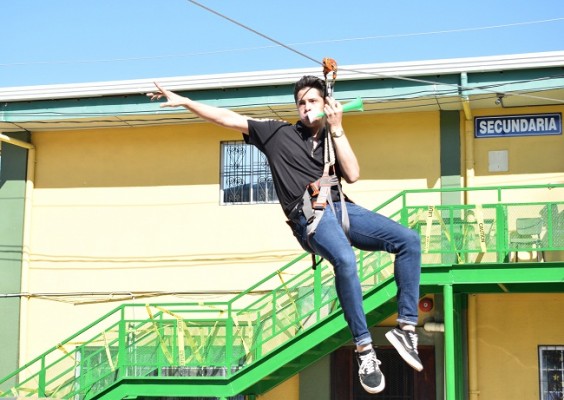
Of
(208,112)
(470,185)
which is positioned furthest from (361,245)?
(470,185)

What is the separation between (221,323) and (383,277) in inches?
108

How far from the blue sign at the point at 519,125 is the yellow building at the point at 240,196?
0.03 meters

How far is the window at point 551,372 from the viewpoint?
58.3 ft

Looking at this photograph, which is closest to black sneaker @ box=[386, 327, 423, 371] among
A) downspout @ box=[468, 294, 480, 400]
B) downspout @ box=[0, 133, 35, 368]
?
downspout @ box=[468, 294, 480, 400]

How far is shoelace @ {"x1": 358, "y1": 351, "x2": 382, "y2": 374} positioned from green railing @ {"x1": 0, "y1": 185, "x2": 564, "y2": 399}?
30.1ft

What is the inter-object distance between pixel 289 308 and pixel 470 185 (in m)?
4.44

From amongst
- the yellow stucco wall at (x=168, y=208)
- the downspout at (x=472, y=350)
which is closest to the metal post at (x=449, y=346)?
the downspout at (x=472, y=350)

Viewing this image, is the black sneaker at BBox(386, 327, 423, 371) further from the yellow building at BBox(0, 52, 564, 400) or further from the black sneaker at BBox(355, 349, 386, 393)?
the yellow building at BBox(0, 52, 564, 400)

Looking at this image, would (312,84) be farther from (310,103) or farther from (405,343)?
(405,343)

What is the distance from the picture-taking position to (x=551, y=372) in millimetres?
17828

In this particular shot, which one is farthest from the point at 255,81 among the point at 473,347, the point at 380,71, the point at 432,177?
the point at 473,347

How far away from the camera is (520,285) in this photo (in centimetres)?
1641

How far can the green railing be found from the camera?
602 inches

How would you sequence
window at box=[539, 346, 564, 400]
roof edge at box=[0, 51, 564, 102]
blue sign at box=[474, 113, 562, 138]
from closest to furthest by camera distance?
roof edge at box=[0, 51, 564, 102] → window at box=[539, 346, 564, 400] → blue sign at box=[474, 113, 562, 138]
